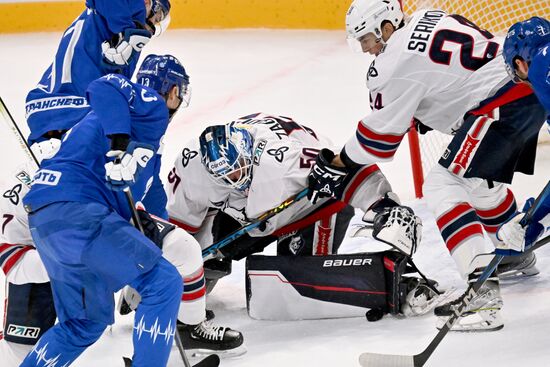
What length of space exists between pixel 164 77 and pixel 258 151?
47cm

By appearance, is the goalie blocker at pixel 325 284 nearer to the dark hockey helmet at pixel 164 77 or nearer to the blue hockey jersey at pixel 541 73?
the dark hockey helmet at pixel 164 77

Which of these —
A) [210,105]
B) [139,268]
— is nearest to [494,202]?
[139,268]

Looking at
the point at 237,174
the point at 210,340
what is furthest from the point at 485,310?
the point at 237,174

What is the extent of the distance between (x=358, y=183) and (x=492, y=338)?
77 centimetres

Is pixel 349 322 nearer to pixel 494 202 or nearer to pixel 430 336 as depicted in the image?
pixel 430 336

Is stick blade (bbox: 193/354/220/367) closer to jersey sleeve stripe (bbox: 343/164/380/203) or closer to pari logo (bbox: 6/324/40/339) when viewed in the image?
pari logo (bbox: 6/324/40/339)

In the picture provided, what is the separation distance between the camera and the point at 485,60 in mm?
3662

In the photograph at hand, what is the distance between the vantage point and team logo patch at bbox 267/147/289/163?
3904mm

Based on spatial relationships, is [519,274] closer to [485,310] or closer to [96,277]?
[485,310]

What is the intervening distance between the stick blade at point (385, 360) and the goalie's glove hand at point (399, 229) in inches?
18.9

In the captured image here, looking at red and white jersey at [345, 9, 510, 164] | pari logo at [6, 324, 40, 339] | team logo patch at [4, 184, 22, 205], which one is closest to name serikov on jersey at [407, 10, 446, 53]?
red and white jersey at [345, 9, 510, 164]

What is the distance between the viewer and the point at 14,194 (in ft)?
11.3

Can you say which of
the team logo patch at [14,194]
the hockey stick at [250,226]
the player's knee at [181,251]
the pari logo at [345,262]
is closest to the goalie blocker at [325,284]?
the pari logo at [345,262]

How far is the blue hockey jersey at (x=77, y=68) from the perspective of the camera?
3824mm
